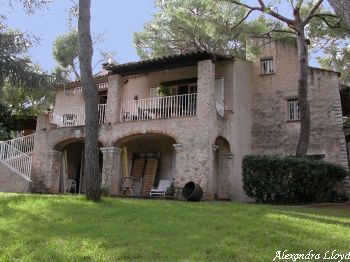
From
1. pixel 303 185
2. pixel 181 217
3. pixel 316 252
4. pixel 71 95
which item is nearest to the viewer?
pixel 316 252

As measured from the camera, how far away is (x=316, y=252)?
21.9 feet

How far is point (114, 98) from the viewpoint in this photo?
1917cm

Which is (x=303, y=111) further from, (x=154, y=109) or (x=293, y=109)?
(x=154, y=109)

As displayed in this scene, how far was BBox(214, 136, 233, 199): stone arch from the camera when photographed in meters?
18.5

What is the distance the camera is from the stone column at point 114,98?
1902cm

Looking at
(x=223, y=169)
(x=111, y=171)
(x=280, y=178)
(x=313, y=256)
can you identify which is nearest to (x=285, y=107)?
(x=223, y=169)

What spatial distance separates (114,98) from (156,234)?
11.9 m

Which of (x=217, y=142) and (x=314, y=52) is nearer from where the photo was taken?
(x=217, y=142)

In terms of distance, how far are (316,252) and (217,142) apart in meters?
12.5

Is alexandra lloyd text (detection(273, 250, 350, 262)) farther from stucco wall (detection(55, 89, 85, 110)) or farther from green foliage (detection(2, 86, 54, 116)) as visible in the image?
green foliage (detection(2, 86, 54, 116))

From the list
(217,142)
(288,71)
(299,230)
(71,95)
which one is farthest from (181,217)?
(71,95)

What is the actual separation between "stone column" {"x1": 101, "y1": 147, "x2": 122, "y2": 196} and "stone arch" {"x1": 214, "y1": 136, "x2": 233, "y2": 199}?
4.12 m

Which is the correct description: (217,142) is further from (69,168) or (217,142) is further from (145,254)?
(145,254)

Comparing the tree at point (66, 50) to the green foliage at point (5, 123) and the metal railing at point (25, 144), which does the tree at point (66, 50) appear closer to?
the green foliage at point (5, 123)
